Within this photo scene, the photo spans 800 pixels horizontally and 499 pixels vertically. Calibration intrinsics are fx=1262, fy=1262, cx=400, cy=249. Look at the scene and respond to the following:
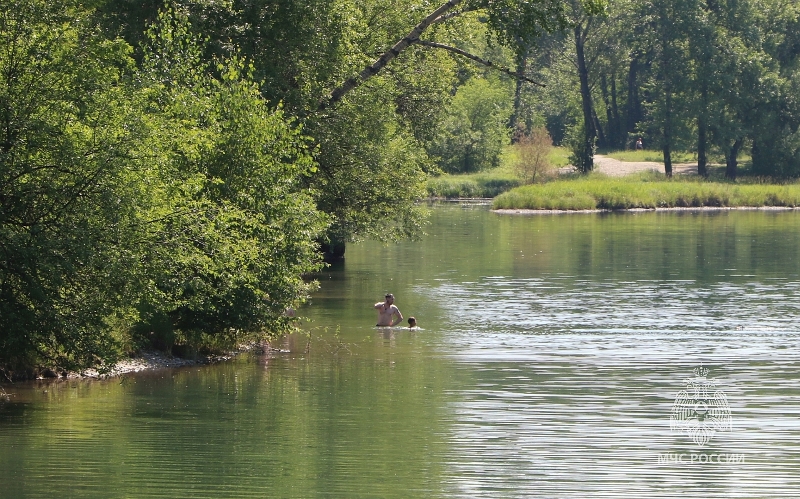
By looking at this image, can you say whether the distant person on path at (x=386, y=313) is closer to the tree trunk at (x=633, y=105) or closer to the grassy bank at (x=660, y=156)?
the grassy bank at (x=660, y=156)

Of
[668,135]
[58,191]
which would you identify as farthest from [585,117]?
[58,191]

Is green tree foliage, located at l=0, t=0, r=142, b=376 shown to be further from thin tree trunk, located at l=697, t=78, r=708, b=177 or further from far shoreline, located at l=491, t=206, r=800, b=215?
thin tree trunk, located at l=697, t=78, r=708, b=177

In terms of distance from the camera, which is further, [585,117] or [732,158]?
[585,117]

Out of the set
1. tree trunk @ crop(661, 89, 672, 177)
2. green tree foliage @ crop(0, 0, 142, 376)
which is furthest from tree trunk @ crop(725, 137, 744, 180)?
green tree foliage @ crop(0, 0, 142, 376)

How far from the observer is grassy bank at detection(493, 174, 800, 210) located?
77.3 metres

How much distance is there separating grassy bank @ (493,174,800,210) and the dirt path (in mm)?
10691

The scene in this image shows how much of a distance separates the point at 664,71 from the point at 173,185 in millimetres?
77601

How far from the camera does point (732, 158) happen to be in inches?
3696

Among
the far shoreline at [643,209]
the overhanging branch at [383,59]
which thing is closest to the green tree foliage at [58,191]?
the overhanging branch at [383,59]

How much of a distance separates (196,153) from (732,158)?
7754 centimetres

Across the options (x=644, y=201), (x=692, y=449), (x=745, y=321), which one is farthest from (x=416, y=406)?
(x=644, y=201)

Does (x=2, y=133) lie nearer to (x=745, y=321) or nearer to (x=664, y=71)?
(x=745, y=321)

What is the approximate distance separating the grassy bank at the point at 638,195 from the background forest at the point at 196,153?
32427 millimetres

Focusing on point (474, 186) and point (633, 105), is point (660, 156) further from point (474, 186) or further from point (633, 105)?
point (474, 186)
